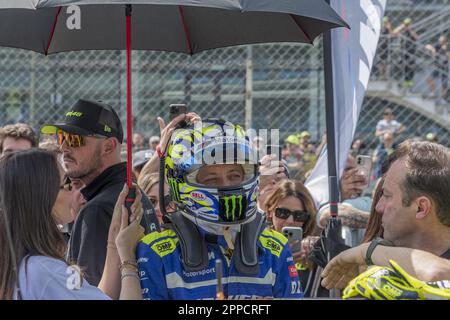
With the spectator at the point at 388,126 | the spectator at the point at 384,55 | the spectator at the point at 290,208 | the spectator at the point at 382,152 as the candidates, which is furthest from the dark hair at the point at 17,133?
the spectator at the point at 384,55

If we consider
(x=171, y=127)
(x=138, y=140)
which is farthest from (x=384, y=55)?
(x=171, y=127)

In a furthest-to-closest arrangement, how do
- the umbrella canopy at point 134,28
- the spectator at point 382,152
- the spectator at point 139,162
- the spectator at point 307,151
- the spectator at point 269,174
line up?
1. the spectator at point 382,152
2. the spectator at point 307,151
3. the spectator at point 139,162
4. the spectator at point 269,174
5. the umbrella canopy at point 134,28

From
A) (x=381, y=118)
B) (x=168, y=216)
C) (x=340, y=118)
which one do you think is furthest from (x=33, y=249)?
(x=381, y=118)

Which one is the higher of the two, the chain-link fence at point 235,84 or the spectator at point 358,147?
the chain-link fence at point 235,84

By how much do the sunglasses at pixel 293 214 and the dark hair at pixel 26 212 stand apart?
2476mm

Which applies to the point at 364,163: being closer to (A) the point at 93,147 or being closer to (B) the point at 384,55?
(A) the point at 93,147

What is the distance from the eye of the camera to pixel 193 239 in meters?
2.80

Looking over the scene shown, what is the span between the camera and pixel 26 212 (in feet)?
8.44

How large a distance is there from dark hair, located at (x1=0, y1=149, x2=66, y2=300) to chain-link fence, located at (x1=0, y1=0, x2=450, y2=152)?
6330 mm

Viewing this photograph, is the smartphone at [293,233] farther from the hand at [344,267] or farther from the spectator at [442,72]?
the spectator at [442,72]

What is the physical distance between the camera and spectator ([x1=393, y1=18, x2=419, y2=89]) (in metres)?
10.6

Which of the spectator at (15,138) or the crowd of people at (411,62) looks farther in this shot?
the crowd of people at (411,62)

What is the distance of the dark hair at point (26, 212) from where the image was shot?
2492mm

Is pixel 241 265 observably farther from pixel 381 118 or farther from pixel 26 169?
pixel 381 118
